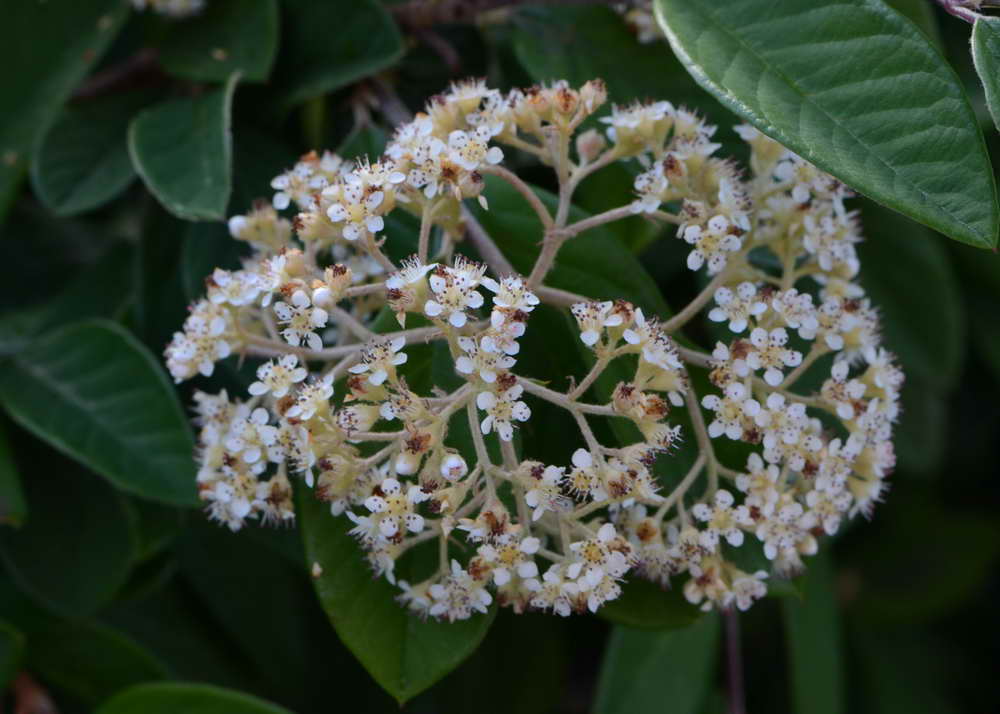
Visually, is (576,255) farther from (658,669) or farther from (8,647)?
(8,647)

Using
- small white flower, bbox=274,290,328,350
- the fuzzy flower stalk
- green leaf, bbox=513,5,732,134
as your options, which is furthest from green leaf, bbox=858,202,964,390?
small white flower, bbox=274,290,328,350

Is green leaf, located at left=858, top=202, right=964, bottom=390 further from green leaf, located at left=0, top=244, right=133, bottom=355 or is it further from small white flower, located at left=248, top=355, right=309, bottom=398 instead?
green leaf, located at left=0, top=244, right=133, bottom=355

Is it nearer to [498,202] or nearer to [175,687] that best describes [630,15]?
[498,202]

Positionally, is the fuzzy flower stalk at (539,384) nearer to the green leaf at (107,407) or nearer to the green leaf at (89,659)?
the green leaf at (107,407)

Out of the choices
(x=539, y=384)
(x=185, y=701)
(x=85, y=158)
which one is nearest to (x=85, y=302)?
(x=85, y=158)

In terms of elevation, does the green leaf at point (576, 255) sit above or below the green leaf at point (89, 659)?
above

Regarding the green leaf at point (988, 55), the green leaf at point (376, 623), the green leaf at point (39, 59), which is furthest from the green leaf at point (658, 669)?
the green leaf at point (39, 59)

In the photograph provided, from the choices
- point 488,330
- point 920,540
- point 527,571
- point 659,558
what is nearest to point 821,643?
point 920,540
